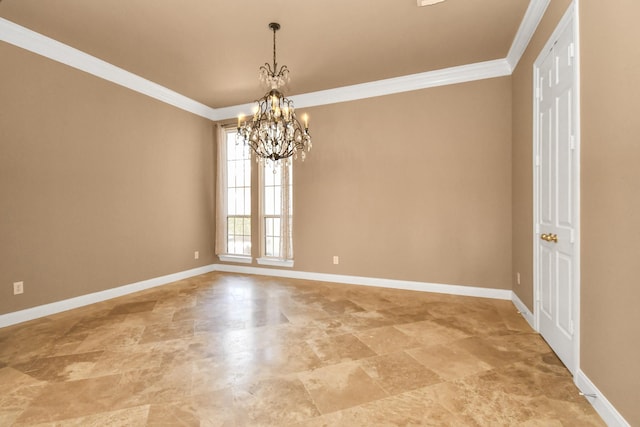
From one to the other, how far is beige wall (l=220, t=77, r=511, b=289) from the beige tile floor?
0.87 meters

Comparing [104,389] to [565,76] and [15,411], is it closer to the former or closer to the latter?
[15,411]

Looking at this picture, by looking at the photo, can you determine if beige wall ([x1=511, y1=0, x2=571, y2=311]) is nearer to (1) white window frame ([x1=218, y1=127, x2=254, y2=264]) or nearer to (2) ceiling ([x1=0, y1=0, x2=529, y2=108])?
(2) ceiling ([x1=0, y1=0, x2=529, y2=108])

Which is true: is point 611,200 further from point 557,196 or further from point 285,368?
point 285,368

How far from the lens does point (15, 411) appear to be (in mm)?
1831

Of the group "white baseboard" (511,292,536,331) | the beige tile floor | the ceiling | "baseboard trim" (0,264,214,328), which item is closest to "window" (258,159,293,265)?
"baseboard trim" (0,264,214,328)

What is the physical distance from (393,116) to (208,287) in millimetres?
3797

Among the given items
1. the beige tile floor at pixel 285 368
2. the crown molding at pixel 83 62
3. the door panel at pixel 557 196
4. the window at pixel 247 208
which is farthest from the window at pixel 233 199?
the door panel at pixel 557 196

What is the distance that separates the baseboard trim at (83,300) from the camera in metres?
3.25

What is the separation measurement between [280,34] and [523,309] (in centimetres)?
400

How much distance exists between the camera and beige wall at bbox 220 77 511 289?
13.6 ft

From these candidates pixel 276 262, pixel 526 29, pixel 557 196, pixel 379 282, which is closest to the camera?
pixel 557 196

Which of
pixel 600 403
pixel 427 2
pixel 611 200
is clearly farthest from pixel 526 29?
pixel 600 403

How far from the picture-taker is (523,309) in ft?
11.3

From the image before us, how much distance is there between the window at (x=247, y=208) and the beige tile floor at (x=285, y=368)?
1879 mm
